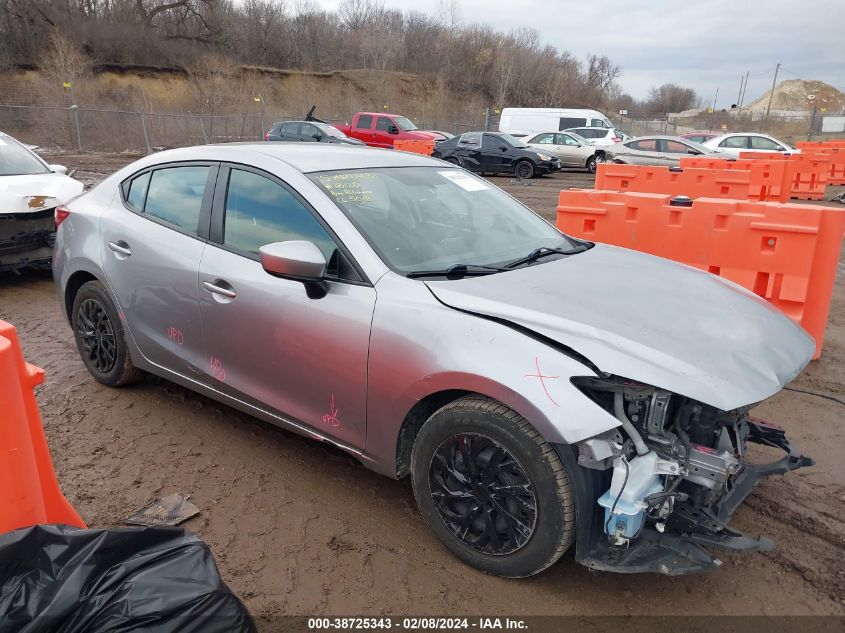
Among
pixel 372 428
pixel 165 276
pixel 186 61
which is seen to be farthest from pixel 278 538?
pixel 186 61

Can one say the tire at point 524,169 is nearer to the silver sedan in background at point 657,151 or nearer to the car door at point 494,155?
the car door at point 494,155

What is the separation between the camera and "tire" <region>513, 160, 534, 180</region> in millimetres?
20391

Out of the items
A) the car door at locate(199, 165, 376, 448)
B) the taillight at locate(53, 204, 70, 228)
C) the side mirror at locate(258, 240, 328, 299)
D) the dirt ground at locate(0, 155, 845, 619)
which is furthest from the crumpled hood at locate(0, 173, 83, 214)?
the side mirror at locate(258, 240, 328, 299)

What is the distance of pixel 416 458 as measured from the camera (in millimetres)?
2736

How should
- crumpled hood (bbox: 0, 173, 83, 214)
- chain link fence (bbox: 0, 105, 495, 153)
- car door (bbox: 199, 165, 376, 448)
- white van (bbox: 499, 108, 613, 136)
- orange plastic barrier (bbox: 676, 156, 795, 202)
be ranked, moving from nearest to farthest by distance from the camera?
car door (bbox: 199, 165, 376, 448)
crumpled hood (bbox: 0, 173, 83, 214)
orange plastic barrier (bbox: 676, 156, 795, 202)
chain link fence (bbox: 0, 105, 495, 153)
white van (bbox: 499, 108, 613, 136)

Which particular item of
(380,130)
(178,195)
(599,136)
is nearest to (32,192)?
(178,195)

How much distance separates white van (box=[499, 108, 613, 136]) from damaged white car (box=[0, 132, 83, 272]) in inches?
940

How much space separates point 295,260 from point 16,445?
1.27 metres

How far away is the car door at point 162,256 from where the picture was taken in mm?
3543

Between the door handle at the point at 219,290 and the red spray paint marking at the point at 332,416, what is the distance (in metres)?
0.80

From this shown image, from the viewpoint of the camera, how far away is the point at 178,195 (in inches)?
150

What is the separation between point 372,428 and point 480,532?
649 mm

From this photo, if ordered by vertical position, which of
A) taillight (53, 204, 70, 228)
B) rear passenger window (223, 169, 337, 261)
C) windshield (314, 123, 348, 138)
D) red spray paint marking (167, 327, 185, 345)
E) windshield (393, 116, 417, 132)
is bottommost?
red spray paint marking (167, 327, 185, 345)

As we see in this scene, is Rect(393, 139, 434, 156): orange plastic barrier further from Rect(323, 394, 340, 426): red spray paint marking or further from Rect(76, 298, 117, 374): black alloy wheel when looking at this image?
Rect(323, 394, 340, 426): red spray paint marking
